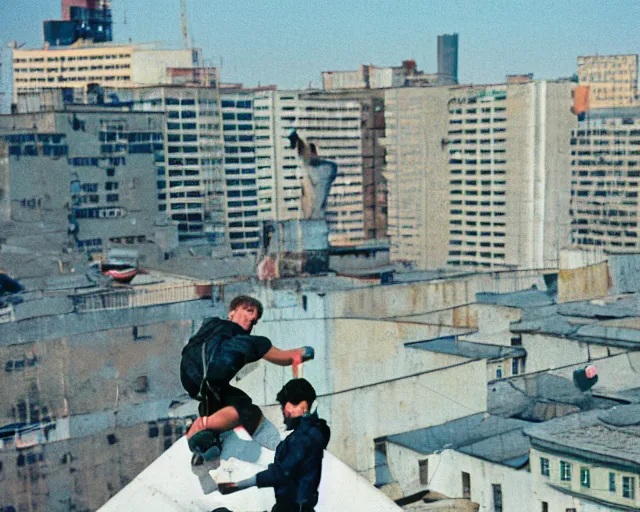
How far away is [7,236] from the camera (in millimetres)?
3514

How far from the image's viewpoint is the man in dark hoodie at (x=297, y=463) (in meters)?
1.28

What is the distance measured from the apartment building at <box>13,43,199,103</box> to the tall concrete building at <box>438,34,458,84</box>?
0.81 meters

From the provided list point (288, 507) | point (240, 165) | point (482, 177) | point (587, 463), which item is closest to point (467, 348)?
point (482, 177)

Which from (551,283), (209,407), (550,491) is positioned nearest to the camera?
(209,407)

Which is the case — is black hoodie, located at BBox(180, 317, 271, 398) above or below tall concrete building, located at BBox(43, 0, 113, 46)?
below

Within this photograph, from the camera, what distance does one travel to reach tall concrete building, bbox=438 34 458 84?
341 centimetres

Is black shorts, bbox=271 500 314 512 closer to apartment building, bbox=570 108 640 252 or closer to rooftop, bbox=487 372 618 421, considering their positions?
rooftop, bbox=487 372 618 421

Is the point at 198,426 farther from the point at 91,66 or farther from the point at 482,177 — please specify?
the point at 91,66

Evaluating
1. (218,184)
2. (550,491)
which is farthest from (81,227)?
(550,491)

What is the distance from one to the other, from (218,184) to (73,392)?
84 cm

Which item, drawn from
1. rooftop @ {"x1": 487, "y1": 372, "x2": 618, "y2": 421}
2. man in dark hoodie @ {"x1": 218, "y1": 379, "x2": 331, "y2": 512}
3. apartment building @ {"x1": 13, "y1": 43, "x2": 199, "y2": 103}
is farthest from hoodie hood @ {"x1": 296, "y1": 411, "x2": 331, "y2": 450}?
apartment building @ {"x1": 13, "y1": 43, "x2": 199, "y2": 103}

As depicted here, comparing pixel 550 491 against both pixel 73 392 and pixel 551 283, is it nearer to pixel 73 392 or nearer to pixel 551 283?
pixel 551 283

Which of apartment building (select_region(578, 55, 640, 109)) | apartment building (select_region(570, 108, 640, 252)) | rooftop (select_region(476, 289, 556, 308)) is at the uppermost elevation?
apartment building (select_region(578, 55, 640, 109))

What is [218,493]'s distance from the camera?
126cm
